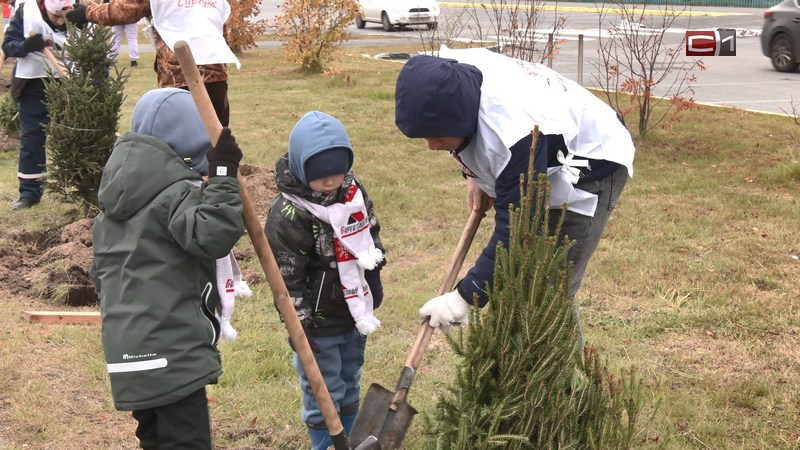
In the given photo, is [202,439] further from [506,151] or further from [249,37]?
Answer: [249,37]

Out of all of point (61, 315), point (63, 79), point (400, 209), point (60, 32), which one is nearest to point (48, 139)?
point (63, 79)

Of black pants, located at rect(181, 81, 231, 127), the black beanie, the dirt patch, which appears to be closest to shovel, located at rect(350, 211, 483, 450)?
the black beanie

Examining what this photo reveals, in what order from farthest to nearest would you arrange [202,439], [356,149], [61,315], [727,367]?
[356,149] → [61,315] → [727,367] → [202,439]

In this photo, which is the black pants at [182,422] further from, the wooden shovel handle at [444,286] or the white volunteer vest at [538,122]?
the white volunteer vest at [538,122]

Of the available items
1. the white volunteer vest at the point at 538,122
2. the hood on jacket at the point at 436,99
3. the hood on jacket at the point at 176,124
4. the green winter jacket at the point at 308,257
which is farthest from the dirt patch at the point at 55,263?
the hood on jacket at the point at 436,99

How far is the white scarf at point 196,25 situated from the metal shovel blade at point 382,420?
339cm

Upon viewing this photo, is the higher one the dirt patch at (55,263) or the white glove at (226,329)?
the white glove at (226,329)

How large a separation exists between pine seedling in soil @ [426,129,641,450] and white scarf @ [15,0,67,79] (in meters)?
5.75

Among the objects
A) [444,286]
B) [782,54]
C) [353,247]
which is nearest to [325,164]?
[353,247]

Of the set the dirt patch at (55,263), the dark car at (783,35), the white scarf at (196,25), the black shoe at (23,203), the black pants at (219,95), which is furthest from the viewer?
the dark car at (783,35)

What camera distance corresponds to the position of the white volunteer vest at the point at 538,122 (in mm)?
2939

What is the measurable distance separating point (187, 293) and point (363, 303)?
0.75 m

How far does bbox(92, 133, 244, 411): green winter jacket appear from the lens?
2729mm

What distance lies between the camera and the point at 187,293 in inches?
110
